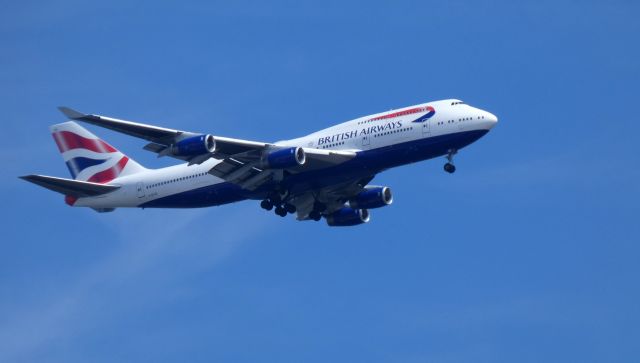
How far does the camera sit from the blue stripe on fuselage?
62.2 m

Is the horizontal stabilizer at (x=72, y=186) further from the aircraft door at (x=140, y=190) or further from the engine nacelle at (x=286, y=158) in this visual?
the engine nacelle at (x=286, y=158)

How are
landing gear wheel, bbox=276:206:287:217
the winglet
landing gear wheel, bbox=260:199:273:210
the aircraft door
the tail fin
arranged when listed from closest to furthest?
1. the winglet
2. landing gear wheel, bbox=260:199:273:210
3. landing gear wheel, bbox=276:206:287:217
4. the aircraft door
5. the tail fin

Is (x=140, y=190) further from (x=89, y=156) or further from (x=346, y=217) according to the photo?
(x=346, y=217)

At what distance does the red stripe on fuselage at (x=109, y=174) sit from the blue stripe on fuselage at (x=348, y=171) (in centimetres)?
543

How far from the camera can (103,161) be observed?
73812 mm

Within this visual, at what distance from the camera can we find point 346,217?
73500mm

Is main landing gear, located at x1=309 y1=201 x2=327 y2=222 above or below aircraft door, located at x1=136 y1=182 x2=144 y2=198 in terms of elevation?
below

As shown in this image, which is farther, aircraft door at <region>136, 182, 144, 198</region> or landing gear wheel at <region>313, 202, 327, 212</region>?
landing gear wheel at <region>313, 202, 327, 212</region>

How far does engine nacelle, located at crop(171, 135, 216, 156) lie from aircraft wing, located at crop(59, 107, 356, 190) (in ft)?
0.89

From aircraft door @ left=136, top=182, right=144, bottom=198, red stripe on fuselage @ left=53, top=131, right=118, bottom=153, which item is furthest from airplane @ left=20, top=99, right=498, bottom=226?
red stripe on fuselage @ left=53, top=131, right=118, bottom=153

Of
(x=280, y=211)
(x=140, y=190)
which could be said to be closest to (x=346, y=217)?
(x=280, y=211)

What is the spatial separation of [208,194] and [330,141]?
28.0 feet

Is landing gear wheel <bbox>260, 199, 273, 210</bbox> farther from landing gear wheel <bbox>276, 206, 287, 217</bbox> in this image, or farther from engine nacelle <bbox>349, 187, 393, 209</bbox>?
engine nacelle <bbox>349, 187, 393, 209</bbox>

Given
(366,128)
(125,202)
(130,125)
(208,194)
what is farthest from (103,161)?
(366,128)
